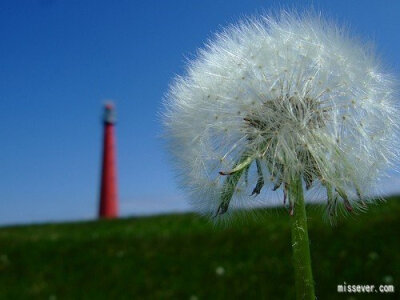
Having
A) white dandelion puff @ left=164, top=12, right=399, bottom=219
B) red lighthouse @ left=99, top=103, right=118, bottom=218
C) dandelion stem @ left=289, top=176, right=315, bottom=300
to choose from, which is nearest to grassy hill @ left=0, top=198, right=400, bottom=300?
white dandelion puff @ left=164, top=12, right=399, bottom=219

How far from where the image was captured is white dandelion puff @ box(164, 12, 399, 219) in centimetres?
159

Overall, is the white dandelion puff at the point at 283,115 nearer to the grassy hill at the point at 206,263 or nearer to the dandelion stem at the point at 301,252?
the dandelion stem at the point at 301,252

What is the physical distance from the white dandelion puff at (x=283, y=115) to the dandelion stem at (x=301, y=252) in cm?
21

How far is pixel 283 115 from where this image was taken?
5.40 feet

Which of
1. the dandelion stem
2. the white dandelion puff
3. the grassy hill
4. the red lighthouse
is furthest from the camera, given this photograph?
the red lighthouse

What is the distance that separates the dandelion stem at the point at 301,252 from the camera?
4.26ft

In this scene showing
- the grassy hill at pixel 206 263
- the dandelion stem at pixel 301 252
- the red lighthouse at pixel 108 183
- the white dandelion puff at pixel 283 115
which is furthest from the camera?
the red lighthouse at pixel 108 183

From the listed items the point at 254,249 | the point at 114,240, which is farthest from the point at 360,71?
the point at 114,240

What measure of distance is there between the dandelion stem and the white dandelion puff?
21 centimetres

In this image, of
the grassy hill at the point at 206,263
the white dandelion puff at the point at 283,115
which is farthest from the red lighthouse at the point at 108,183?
the white dandelion puff at the point at 283,115

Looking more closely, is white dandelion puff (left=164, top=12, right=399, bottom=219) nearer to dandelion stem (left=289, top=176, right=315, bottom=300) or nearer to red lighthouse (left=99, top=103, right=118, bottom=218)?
dandelion stem (left=289, top=176, right=315, bottom=300)

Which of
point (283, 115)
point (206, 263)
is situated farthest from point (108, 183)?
point (283, 115)

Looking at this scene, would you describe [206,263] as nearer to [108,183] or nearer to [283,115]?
[283,115]

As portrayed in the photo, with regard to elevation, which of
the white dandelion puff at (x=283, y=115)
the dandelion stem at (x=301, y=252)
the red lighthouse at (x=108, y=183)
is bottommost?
the dandelion stem at (x=301, y=252)
